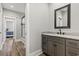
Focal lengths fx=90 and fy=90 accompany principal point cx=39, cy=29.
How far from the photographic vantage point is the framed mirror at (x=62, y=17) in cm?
247

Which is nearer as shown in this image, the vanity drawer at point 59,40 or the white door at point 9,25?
the vanity drawer at point 59,40

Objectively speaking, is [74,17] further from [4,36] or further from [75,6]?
[4,36]

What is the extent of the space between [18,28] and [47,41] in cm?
134

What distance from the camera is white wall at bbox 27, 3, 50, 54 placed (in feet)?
9.15

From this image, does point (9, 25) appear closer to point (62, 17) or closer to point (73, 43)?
point (62, 17)

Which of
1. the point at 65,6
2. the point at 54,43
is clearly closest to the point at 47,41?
the point at 54,43

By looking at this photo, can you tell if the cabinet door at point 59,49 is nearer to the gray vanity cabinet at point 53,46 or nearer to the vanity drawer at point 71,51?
the gray vanity cabinet at point 53,46

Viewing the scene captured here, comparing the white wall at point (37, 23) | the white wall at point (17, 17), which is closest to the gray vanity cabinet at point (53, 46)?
the white wall at point (37, 23)

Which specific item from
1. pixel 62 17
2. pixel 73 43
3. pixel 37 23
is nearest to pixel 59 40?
pixel 73 43

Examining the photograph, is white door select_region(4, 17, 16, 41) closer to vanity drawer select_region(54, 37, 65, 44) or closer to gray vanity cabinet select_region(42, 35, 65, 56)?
gray vanity cabinet select_region(42, 35, 65, 56)

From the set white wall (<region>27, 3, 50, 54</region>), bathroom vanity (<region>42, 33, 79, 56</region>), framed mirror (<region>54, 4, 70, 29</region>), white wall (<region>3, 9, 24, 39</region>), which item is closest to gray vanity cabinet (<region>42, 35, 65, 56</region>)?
bathroom vanity (<region>42, 33, 79, 56</region>)

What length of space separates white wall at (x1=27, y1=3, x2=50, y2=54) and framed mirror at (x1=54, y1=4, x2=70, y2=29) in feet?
1.41

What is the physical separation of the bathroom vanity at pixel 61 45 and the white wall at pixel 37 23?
300 millimetres

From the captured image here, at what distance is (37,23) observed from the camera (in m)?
2.96
